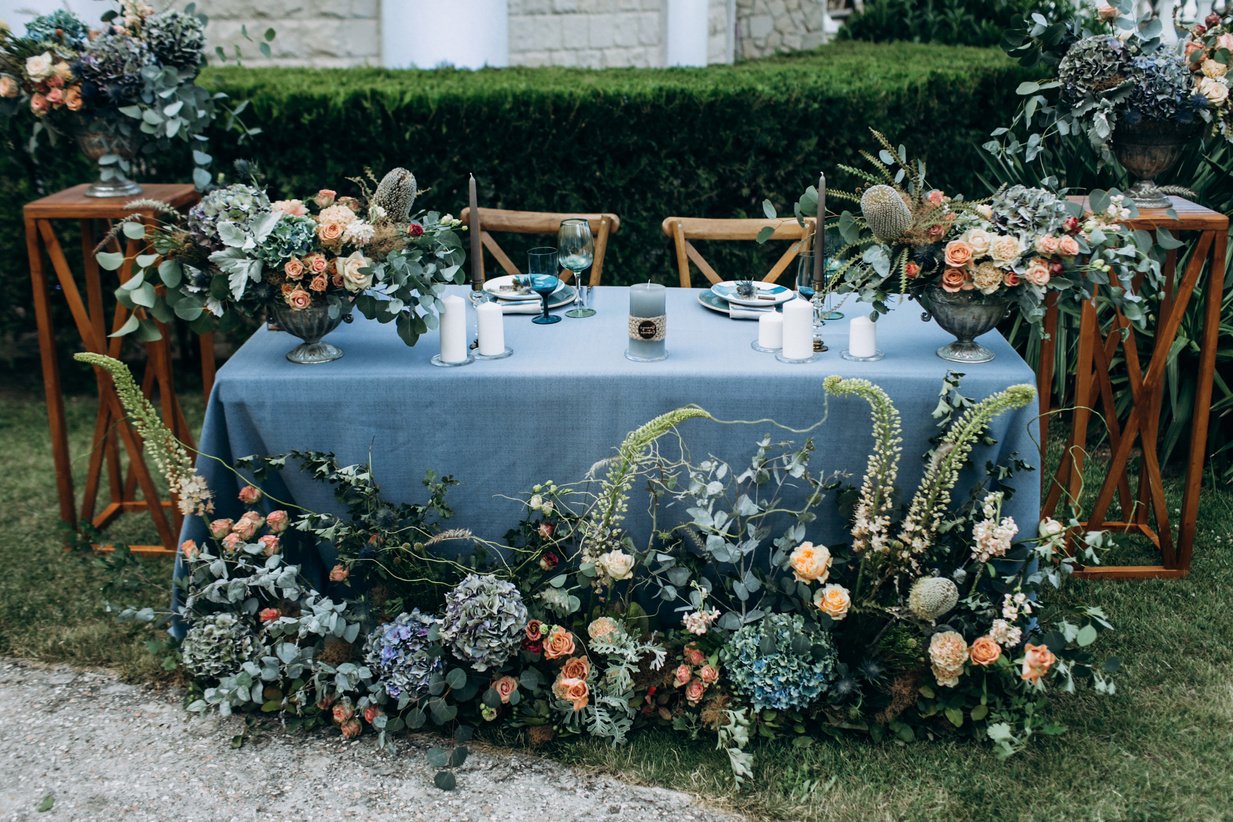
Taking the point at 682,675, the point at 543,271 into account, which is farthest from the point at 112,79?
the point at 682,675

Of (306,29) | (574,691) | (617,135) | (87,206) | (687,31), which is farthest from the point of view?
(687,31)

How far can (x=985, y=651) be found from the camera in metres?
2.61

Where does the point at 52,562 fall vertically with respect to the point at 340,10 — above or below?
below

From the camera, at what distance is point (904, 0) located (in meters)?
9.55

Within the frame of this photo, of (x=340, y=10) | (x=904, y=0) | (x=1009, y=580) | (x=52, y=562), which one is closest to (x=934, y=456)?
(x=1009, y=580)

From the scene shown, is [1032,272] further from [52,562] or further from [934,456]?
[52,562]

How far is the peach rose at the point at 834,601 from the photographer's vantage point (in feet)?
8.68

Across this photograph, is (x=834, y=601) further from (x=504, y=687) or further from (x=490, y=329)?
(x=490, y=329)

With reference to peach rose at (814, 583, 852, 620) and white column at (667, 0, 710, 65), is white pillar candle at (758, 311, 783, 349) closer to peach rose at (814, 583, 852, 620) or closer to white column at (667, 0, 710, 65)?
peach rose at (814, 583, 852, 620)

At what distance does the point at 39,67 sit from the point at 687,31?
4.74 metres

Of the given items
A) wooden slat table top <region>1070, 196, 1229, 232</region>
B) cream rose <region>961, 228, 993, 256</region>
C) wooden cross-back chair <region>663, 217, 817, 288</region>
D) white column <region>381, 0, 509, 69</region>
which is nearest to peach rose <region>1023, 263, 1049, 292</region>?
cream rose <region>961, 228, 993, 256</region>

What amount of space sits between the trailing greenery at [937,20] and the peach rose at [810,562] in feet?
23.1

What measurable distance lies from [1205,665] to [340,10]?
516cm

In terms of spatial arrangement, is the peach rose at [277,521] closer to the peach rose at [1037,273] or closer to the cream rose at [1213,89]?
the peach rose at [1037,273]
